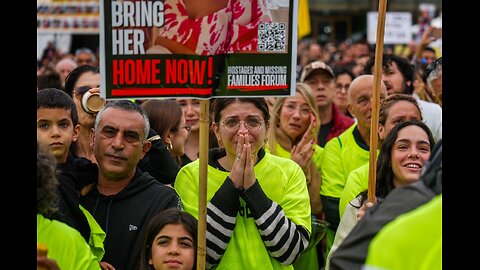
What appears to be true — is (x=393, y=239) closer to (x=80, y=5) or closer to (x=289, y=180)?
(x=289, y=180)

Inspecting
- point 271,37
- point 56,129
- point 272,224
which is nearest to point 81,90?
point 56,129

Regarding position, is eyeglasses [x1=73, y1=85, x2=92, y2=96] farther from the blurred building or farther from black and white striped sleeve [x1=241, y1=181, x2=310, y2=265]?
the blurred building

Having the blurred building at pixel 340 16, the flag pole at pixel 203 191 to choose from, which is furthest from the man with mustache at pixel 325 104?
the blurred building at pixel 340 16

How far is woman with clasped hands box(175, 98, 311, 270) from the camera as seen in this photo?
16.2 ft

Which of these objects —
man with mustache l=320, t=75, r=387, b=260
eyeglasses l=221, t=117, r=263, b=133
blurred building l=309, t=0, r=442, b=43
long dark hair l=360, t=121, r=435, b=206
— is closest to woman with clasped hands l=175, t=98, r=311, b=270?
eyeglasses l=221, t=117, r=263, b=133

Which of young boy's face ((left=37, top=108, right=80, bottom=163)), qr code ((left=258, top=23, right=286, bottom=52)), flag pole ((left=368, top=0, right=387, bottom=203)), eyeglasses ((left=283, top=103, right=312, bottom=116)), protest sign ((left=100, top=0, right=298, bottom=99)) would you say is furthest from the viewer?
eyeglasses ((left=283, top=103, right=312, bottom=116))

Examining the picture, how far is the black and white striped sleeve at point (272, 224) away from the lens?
494 centimetres

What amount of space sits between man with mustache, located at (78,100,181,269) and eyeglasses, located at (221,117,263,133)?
411 millimetres

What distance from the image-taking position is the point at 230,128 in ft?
17.1

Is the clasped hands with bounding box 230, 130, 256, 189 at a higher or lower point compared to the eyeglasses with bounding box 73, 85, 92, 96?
lower

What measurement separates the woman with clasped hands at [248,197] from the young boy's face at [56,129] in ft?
1.99
